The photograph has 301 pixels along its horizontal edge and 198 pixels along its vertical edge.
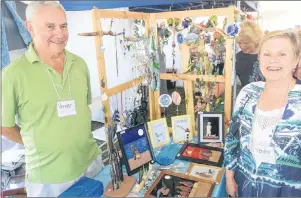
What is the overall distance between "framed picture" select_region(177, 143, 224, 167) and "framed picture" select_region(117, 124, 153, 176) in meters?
0.24

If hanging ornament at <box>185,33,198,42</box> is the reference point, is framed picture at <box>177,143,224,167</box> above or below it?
below

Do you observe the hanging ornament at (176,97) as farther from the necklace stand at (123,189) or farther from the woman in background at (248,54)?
the necklace stand at (123,189)

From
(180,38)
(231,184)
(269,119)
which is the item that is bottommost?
(231,184)

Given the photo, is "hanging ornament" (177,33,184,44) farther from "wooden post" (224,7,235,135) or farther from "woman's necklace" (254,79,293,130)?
"woman's necklace" (254,79,293,130)

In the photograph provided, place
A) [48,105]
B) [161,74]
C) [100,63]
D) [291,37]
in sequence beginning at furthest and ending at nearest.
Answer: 1. [161,74]
2. [100,63]
3. [48,105]
4. [291,37]

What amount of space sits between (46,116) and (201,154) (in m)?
0.91

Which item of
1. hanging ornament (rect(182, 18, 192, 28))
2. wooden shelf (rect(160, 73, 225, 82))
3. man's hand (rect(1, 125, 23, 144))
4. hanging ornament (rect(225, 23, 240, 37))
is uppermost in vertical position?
hanging ornament (rect(182, 18, 192, 28))

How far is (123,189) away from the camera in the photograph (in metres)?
1.15

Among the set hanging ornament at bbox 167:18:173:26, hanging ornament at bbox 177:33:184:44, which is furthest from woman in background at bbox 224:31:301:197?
hanging ornament at bbox 167:18:173:26

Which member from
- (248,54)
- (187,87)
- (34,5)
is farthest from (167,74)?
(34,5)

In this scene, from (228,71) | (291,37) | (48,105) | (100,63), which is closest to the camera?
(291,37)

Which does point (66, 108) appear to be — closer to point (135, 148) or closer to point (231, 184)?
point (135, 148)

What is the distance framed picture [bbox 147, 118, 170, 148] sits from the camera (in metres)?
1.58

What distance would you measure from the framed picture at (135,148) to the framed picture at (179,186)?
0.14 m
